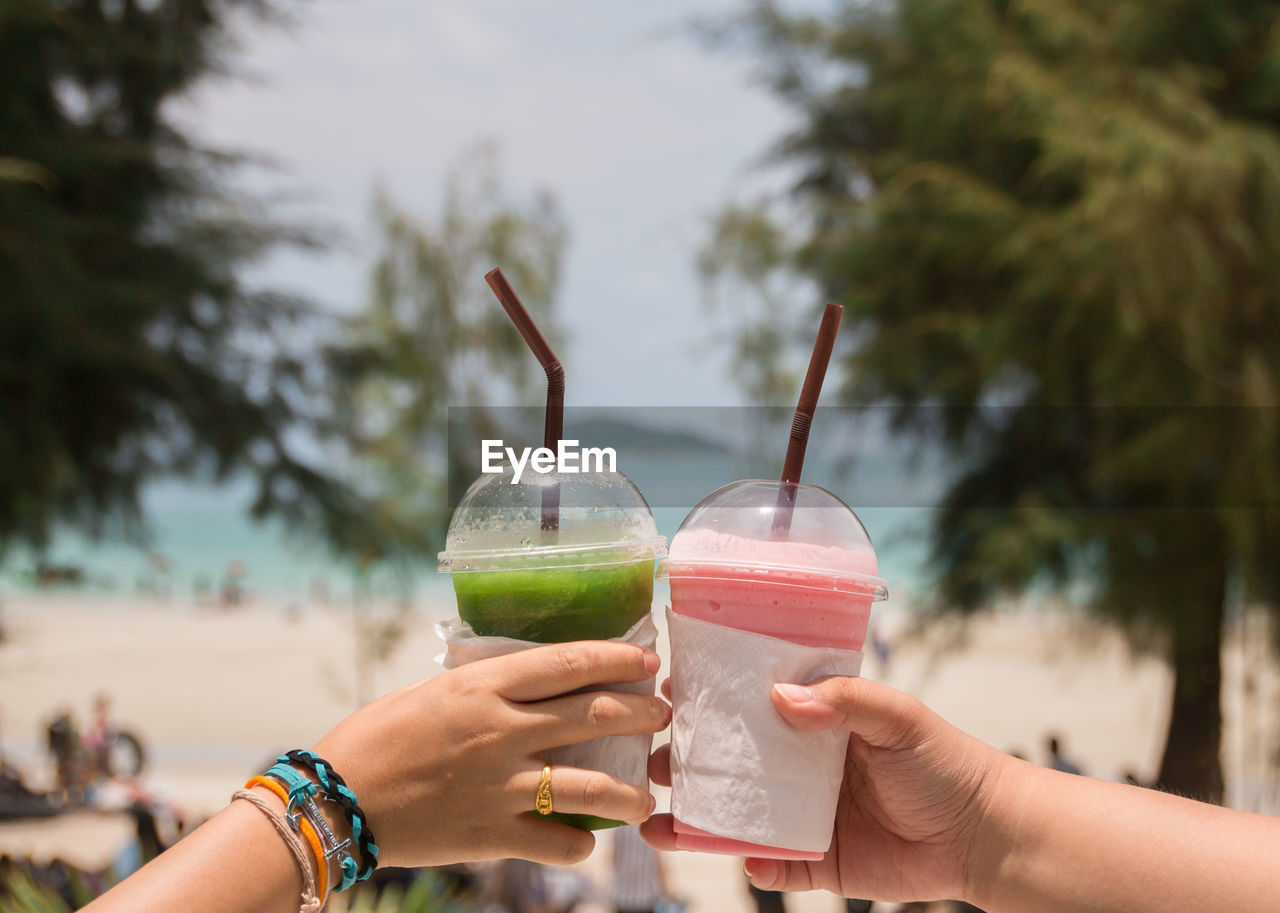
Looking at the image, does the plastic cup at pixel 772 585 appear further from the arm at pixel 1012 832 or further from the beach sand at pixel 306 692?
the beach sand at pixel 306 692

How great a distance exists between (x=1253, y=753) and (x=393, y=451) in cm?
855

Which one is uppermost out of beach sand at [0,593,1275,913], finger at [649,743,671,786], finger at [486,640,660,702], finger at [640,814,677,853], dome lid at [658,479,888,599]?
dome lid at [658,479,888,599]

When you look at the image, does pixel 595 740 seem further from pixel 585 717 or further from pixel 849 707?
pixel 849 707

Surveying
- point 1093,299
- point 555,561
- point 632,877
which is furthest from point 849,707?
point 1093,299

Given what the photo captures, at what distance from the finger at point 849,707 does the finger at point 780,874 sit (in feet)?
0.95

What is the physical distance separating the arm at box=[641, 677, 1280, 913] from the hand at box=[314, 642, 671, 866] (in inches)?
9.5

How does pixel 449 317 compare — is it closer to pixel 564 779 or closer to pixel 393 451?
pixel 393 451

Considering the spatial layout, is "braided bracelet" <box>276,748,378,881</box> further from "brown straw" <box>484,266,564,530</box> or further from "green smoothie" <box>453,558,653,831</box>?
"brown straw" <box>484,266,564,530</box>

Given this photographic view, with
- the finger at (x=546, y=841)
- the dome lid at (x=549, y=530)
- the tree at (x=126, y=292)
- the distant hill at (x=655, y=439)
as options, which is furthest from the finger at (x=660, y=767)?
the tree at (x=126, y=292)

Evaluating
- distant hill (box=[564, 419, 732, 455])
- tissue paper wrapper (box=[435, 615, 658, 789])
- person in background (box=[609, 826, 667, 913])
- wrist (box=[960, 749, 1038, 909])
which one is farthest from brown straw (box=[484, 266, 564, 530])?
distant hill (box=[564, 419, 732, 455])

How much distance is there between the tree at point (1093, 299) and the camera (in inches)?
250

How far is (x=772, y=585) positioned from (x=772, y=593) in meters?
0.01

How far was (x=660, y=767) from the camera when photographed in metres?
1.50

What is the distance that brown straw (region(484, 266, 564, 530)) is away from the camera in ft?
4.55
